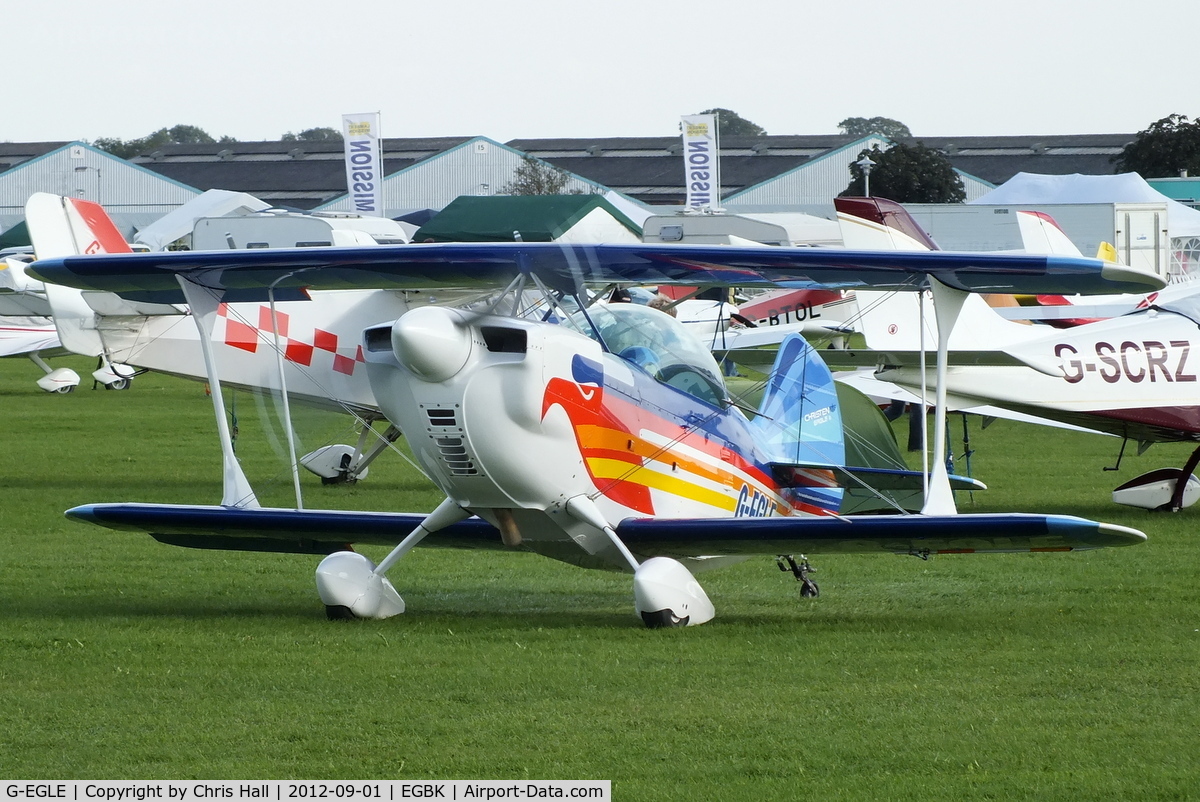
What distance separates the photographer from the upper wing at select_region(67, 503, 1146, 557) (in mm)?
7629

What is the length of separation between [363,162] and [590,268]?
50564 millimetres

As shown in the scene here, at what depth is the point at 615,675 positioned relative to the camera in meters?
6.98

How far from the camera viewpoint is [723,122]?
6983 inches

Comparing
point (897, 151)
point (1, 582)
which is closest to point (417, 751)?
point (1, 582)

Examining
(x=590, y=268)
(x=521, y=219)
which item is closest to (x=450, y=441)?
(x=590, y=268)

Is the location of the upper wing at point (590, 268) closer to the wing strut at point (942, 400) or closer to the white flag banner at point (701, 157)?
the wing strut at point (942, 400)

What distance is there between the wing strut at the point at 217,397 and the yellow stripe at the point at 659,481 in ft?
7.16

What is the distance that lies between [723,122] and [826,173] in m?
95.7

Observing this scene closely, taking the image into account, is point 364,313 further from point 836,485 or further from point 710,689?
point 710,689

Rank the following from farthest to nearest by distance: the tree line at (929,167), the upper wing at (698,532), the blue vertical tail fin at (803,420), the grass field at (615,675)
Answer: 1. the tree line at (929,167)
2. the blue vertical tail fin at (803,420)
3. the upper wing at (698,532)
4. the grass field at (615,675)

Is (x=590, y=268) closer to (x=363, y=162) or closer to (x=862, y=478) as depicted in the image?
(x=862, y=478)

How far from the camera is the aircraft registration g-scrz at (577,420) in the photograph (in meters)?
7.49

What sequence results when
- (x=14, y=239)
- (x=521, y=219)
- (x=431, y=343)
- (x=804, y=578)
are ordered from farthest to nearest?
(x=14, y=239) → (x=521, y=219) → (x=804, y=578) → (x=431, y=343)

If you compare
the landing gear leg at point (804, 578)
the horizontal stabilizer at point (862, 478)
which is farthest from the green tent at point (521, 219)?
the landing gear leg at point (804, 578)
